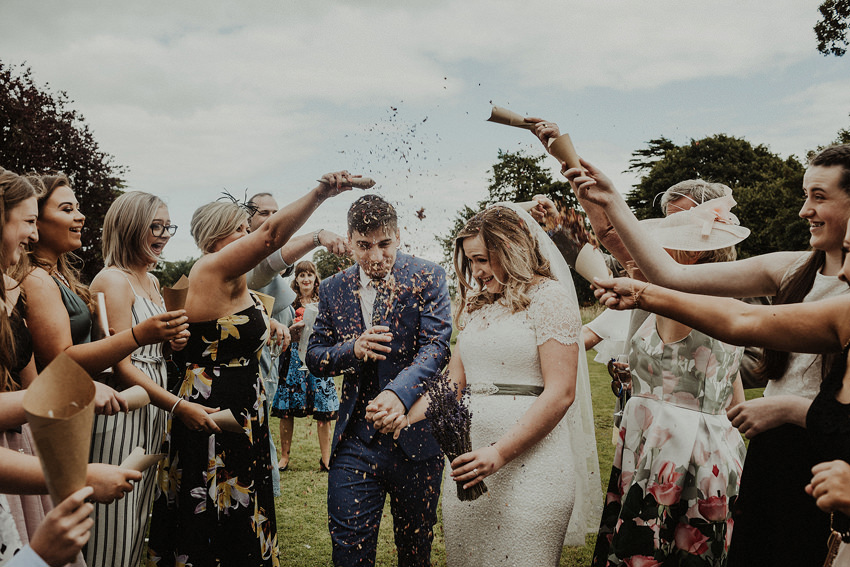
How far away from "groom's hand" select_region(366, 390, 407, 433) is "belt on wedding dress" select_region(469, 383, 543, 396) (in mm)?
480

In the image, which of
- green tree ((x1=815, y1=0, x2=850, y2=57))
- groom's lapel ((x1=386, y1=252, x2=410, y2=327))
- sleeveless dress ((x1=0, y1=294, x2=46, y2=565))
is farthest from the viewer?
green tree ((x1=815, y1=0, x2=850, y2=57))

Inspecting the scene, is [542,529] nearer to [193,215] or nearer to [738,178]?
[193,215]

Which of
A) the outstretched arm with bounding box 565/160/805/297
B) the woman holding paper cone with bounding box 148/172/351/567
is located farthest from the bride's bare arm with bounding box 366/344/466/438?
the outstretched arm with bounding box 565/160/805/297

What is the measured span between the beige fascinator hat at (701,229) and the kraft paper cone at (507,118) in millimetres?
913

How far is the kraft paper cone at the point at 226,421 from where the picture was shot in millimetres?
3295

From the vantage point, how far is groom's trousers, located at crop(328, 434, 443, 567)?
349cm

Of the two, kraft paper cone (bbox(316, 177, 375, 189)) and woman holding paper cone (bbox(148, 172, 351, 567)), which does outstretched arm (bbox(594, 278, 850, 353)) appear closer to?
kraft paper cone (bbox(316, 177, 375, 189))

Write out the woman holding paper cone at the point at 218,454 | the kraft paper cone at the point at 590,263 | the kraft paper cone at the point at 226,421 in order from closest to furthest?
the kraft paper cone at the point at 226,421 < the woman holding paper cone at the point at 218,454 < the kraft paper cone at the point at 590,263

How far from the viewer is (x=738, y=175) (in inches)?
1698

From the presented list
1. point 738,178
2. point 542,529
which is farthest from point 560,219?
point 738,178

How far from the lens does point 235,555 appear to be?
349 cm

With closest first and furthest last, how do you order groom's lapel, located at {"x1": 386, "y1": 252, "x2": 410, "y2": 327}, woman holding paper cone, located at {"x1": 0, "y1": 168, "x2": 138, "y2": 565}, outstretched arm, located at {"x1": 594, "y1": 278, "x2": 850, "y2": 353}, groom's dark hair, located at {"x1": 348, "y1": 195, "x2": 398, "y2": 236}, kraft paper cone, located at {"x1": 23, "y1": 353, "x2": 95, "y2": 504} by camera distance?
kraft paper cone, located at {"x1": 23, "y1": 353, "x2": 95, "y2": 504}, outstretched arm, located at {"x1": 594, "y1": 278, "x2": 850, "y2": 353}, woman holding paper cone, located at {"x1": 0, "y1": 168, "x2": 138, "y2": 565}, groom's dark hair, located at {"x1": 348, "y1": 195, "x2": 398, "y2": 236}, groom's lapel, located at {"x1": 386, "y1": 252, "x2": 410, "y2": 327}

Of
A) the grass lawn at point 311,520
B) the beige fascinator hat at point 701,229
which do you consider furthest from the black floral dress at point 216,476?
the beige fascinator hat at point 701,229

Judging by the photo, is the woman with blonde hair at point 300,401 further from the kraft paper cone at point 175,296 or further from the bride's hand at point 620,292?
the bride's hand at point 620,292
